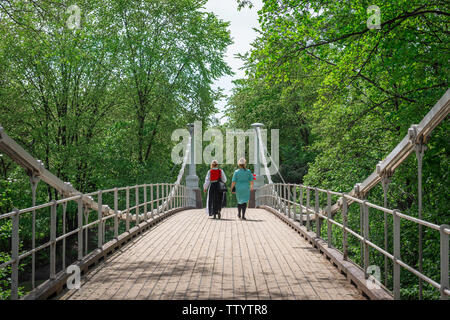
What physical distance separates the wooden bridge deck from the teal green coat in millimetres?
3975

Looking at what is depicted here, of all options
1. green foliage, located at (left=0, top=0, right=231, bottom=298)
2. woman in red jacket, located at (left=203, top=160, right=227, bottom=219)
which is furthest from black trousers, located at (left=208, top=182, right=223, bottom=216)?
green foliage, located at (left=0, top=0, right=231, bottom=298)

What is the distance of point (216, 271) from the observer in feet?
22.4

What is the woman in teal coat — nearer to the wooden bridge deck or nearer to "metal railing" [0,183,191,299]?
"metal railing" [0,183,191,299]

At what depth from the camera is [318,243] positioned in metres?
8.80

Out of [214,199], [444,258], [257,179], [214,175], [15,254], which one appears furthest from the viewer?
[257,179]

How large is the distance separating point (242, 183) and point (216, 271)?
8.09 m

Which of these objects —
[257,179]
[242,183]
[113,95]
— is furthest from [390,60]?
[113,95]

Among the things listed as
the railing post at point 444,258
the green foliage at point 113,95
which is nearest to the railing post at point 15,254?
the railing post at point 444,258

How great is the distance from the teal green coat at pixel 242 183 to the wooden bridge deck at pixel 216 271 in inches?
156

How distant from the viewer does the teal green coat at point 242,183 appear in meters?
14.8

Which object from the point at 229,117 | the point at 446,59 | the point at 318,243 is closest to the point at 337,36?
the point at 446,59

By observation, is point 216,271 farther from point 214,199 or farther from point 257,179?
point 257,179

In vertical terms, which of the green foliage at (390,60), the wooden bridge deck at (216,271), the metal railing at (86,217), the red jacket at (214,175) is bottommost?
the wooden bridge deck at (216,271)

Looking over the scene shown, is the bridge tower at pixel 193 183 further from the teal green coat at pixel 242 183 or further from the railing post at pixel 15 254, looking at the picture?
the railing post at pixel 15 254
